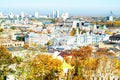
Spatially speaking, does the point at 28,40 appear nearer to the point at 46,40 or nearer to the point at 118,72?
the point at 46,40

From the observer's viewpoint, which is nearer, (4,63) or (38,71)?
(38,71)

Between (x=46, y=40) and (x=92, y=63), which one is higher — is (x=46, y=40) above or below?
below

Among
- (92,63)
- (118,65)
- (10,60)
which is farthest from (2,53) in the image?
(118,65)

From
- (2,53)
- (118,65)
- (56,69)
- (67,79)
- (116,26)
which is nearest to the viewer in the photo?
(67,79)

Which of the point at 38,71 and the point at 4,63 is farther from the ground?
the point at 38,71

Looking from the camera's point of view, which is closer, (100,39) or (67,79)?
(67,79)

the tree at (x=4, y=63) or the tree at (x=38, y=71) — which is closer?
the tree at (x=38, y=71)

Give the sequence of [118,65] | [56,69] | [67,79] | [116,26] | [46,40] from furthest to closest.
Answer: [116,26]
[46,40]
[118,65]
[56,69]
[67,79]

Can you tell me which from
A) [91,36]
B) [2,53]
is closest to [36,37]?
[91,36]

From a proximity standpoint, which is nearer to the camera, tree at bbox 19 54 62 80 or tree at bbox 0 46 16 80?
tree at bbox 19 54 62 80

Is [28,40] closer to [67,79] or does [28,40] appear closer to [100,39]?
[100,39]
